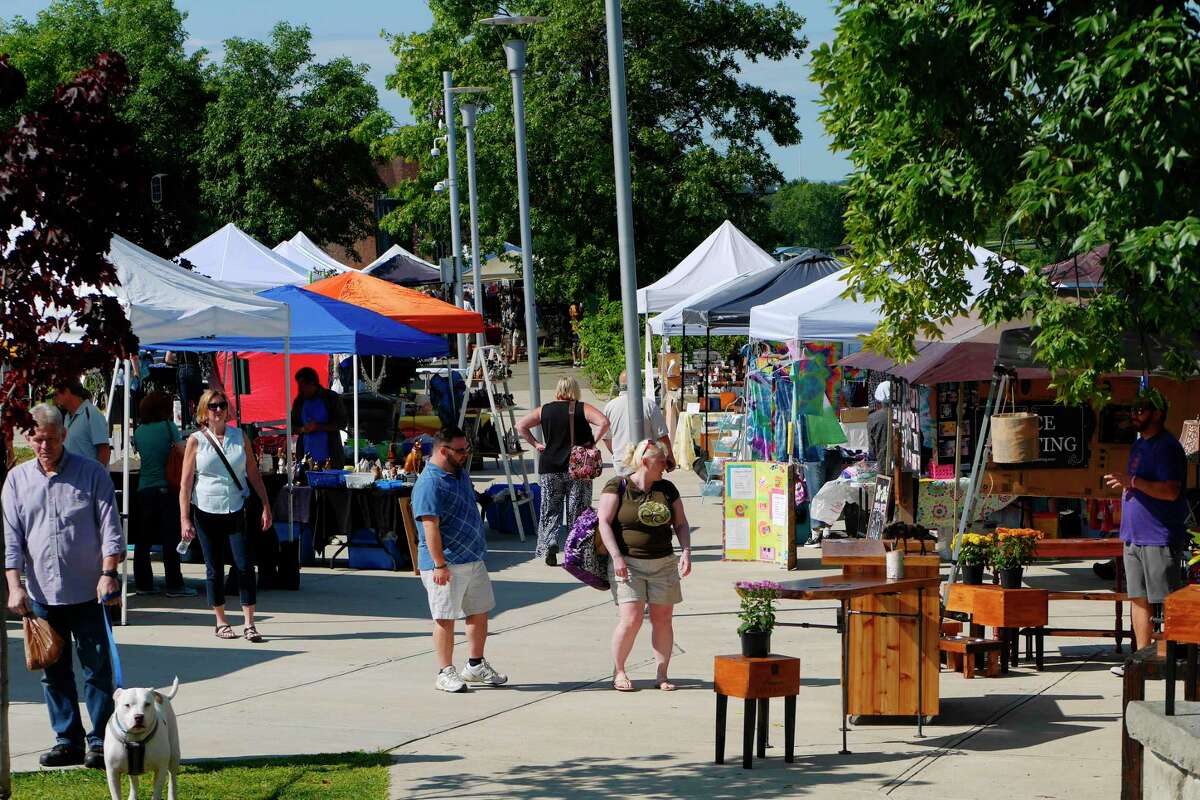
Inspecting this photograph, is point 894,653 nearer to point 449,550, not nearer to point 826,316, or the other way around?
point 449,550

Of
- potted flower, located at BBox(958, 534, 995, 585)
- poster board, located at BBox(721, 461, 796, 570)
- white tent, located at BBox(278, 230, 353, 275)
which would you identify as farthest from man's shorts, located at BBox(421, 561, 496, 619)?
white tent, located at BBox(278, 230, 353, 275)

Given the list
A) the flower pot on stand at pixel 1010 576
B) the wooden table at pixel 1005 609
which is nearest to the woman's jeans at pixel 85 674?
the wooden table at pixel 1005 609

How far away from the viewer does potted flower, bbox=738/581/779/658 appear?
854cm

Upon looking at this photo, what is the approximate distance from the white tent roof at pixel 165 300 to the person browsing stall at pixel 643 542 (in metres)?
4.35

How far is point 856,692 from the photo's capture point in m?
9.31

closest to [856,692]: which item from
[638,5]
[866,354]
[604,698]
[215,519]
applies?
[604,698]

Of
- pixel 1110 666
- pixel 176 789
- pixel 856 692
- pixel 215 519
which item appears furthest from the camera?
pixel 215 519

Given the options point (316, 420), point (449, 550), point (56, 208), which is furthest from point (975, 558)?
point (316, 420)

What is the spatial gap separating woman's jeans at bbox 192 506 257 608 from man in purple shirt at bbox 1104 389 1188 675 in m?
6.36

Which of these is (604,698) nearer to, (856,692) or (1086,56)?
(856,692)

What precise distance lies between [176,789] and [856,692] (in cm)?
399

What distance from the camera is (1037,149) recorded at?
7.87 m

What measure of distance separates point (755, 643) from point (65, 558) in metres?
3.64

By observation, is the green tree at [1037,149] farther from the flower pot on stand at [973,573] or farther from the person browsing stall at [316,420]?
the person browsing stall at [316,420]
